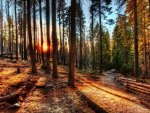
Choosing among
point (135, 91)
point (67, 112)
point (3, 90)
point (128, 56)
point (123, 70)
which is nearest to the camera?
point (67, 112)

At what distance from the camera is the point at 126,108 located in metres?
10.3

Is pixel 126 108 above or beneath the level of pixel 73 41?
beneath

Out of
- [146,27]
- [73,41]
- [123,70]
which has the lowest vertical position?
[123,70]

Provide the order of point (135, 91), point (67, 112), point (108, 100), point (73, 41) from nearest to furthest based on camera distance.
A: 1. point (67, 112)
2. point (108, 100)
3. point (73, 41)
4. point (135, 91)

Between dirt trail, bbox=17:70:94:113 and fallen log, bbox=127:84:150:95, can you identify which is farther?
fallen log, bbox=127:84:150:95

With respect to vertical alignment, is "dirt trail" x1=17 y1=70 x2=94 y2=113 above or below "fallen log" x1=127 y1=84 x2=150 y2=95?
above

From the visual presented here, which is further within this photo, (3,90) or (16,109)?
(3,90)

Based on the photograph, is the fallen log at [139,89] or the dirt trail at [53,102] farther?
the fallen log at [139,89]

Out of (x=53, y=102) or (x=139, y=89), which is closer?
(x=53, y=102)

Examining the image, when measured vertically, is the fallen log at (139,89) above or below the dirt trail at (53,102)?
below

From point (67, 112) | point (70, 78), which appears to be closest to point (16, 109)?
point (67, 112)

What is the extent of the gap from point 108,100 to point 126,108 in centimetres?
156

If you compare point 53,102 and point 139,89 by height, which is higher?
point 53,102

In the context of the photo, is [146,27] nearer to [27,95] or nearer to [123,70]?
[123,70]
